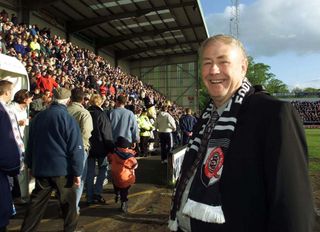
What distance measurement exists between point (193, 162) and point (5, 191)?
2676 millimetres

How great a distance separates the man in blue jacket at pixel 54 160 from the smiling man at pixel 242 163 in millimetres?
3186

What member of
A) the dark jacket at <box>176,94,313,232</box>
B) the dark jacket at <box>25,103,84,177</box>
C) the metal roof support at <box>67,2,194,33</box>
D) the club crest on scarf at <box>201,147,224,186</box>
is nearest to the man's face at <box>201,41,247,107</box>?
the dark jacket at <box>176,94,313,232</box>

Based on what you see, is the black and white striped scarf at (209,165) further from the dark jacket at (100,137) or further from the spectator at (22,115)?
the dark jacket at (100,137)

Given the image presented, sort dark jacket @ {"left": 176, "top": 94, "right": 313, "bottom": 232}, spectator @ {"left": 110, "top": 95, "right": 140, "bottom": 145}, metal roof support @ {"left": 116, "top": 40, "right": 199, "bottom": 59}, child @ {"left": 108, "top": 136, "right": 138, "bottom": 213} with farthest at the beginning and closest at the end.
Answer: metal roof support @ {"left": 116, "top": 40, "right": 199, "bottom": 59} → spectator @ {"left": 110, "top": 95, "right": 140, "bottom": 145} → child @ {"left": 108, "top": 136, "right": 138, "bottom": 213} → dark jacket @ {"left": 176, "top": 94, "right": 313, "bottom": 232}

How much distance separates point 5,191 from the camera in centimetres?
405

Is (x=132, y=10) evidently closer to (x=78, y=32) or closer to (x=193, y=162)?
(x=78, y=32)

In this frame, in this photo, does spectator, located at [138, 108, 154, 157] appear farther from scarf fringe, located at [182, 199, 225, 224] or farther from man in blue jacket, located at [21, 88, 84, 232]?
scarf fringe, located at [182, 199, 225, 224]

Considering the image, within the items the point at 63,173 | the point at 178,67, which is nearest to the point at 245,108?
the point at 63,173

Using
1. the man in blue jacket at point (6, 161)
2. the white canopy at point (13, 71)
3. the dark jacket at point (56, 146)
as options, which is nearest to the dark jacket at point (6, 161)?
the man in blue jacket at point (6, 161)

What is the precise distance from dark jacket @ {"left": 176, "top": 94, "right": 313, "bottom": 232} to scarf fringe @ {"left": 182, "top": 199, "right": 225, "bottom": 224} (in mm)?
36

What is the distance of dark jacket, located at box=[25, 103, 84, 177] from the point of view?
501 cm

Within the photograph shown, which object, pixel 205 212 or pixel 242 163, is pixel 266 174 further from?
pixel 205 212

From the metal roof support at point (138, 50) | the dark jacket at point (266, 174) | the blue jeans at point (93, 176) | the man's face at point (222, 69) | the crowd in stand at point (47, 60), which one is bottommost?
the blue jeans at point (93, 176)

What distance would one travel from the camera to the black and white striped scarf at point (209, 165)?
5.96 feet
